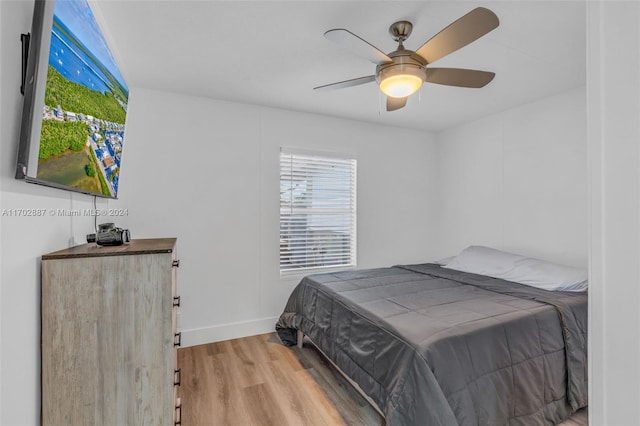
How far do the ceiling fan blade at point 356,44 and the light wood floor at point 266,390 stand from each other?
2217 millimetres

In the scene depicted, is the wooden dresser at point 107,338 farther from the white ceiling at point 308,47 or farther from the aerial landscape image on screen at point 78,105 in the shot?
the white ceiling at point 308,47

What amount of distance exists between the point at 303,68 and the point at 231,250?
1920mm

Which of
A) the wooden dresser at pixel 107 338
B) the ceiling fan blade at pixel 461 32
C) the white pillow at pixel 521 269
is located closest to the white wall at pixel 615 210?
the ceiling fan blade at pixel 461 32

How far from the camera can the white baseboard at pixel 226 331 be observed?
2.97 m

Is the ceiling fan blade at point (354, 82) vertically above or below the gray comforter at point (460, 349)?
above

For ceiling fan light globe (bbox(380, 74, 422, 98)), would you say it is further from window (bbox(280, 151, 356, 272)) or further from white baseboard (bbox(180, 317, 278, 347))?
white baseboard (bbox(180, 317, 278, 347))

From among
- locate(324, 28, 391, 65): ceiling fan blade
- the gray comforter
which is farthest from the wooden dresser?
locate(324, 28, 391, 65): ceiling fan blade

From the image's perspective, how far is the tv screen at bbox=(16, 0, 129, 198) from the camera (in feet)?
3.02

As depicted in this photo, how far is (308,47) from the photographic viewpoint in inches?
84.5

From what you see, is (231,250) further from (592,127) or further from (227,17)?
(592,127)

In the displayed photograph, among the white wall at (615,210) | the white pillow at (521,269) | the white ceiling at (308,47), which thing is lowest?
the white pillow at (521,269)

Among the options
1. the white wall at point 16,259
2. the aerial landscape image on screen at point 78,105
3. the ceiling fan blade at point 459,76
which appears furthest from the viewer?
the ceiling fan blade at point 459,76

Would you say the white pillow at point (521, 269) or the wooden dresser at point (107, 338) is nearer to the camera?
the wooden dresser at point (107, 338)

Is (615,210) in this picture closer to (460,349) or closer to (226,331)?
(460,349)
